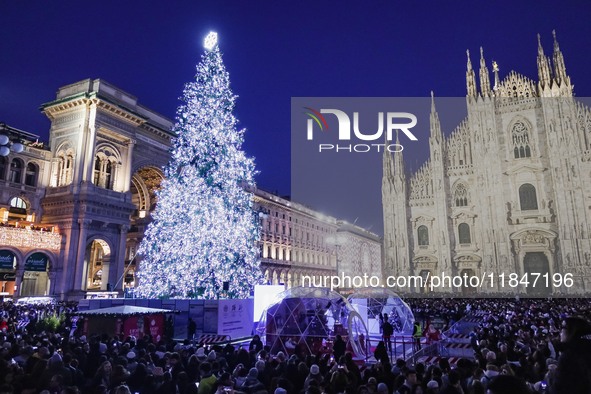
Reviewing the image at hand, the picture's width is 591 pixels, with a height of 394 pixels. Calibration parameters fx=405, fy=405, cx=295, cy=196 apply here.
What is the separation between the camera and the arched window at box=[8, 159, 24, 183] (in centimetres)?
3353

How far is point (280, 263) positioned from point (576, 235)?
35.8m

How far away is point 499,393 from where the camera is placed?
267 centimetres

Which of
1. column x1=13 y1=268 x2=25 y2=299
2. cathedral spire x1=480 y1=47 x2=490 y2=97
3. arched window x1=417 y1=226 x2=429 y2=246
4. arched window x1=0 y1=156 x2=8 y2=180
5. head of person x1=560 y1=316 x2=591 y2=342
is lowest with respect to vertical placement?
head of person x1=560 y1=316 x2=591 y2=342

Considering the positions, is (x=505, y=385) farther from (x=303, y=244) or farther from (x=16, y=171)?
(x=303, y=244)

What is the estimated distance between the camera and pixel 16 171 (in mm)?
33938

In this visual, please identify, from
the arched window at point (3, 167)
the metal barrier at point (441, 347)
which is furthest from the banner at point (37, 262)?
the metal barrier at point (441, 347)

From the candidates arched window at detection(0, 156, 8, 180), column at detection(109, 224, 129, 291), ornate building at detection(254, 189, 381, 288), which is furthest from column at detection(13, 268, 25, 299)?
ornate building at detection(254, 189, 381, 288)

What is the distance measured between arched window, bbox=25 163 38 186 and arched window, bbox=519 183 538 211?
159ft

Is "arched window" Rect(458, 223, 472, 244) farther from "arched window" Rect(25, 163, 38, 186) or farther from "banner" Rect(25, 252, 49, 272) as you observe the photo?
"arched window" Rect(25, 163, 38, 186)

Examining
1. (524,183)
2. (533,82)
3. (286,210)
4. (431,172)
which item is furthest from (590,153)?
(286,210)

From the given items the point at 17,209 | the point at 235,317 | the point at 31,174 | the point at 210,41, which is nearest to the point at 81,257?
the point at 17,209

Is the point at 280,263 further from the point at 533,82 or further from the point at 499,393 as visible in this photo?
the point at 499,393

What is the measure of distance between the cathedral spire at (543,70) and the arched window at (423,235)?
20.4m

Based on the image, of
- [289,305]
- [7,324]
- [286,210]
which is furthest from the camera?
[286,210]
